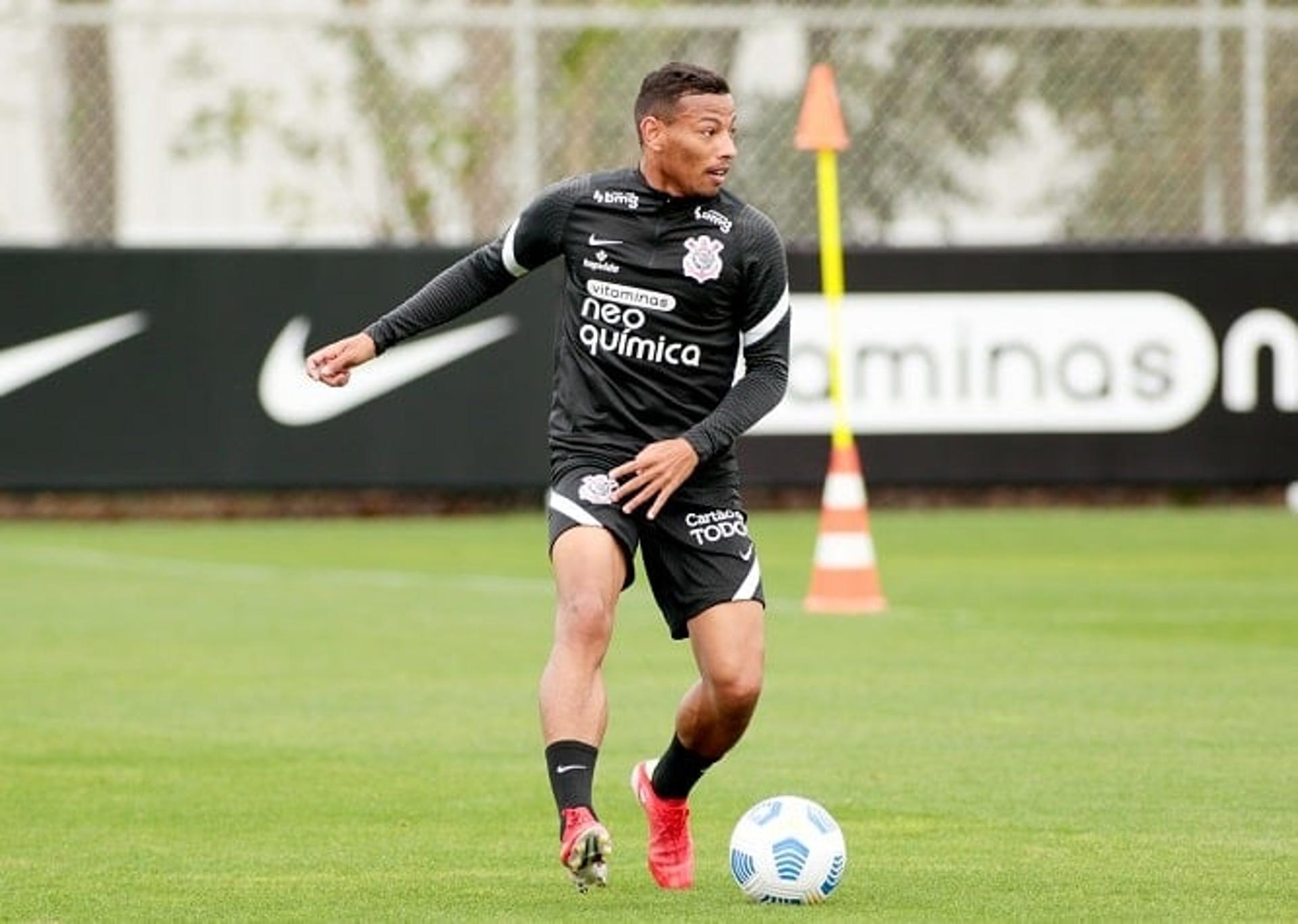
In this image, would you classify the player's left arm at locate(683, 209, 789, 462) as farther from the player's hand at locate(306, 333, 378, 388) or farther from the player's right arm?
the player's hand at locate(306, 333, 378, 388)

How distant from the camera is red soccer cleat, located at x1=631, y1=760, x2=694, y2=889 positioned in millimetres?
7430

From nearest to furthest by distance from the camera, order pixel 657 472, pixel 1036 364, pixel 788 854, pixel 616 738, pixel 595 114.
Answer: pixel 788 854, pixel 657 472, pixel 616 738, pixel 1036 364, pixel 595 114

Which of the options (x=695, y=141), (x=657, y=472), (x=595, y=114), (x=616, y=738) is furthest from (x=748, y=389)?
(x=595, y=114)

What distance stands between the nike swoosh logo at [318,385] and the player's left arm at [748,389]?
12844 millimetres

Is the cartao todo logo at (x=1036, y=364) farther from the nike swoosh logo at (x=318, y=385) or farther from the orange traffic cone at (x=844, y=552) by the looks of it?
the orange traffic cone at (x=844, y=552)

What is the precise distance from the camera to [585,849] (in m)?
6.82

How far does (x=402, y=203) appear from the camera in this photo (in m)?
21.4

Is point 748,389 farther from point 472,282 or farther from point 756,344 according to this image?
point 472,282

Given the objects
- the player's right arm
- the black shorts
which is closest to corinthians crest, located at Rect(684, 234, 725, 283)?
the player's right arm

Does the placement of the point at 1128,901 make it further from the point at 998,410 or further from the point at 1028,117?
the point at 1028,117

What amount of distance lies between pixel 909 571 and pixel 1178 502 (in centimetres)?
561

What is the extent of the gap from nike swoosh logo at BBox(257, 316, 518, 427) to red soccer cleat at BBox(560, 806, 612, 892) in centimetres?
1354

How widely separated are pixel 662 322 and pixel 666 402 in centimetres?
20

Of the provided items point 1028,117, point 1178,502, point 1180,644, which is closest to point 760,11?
point 1028,117
